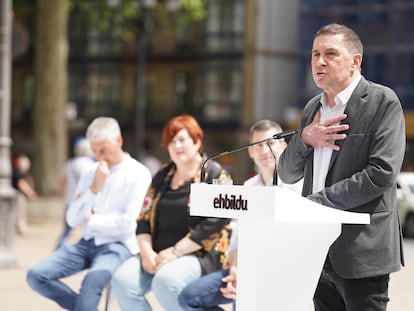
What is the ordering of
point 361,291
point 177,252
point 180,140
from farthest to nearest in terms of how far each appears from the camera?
point 180,140, point 177,252, point 361,291

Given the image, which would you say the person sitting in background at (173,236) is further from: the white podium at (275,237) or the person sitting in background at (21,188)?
the person sitting in background at (21,188)

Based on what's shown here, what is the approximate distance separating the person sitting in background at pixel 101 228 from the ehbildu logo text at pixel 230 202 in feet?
9.29

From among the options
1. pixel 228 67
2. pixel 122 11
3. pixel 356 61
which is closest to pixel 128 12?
pixel 122 11

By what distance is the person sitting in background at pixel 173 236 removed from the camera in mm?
7383

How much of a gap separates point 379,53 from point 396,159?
4498 cm

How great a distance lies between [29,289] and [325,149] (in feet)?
23.1

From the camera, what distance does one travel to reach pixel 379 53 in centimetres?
4938

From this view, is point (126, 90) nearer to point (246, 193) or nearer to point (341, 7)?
point (341, 7)

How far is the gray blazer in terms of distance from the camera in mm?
5020

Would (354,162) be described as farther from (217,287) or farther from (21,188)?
(21,188)

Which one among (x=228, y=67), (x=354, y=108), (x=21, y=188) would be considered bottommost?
(x=228, y=67)

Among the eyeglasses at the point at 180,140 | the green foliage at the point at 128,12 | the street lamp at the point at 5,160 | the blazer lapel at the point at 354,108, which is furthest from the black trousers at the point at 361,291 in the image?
the green foliage at the point at 128,12

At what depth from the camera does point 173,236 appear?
7.67 metres

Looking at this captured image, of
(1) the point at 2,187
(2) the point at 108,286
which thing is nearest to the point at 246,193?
(2) the point at 108,286
